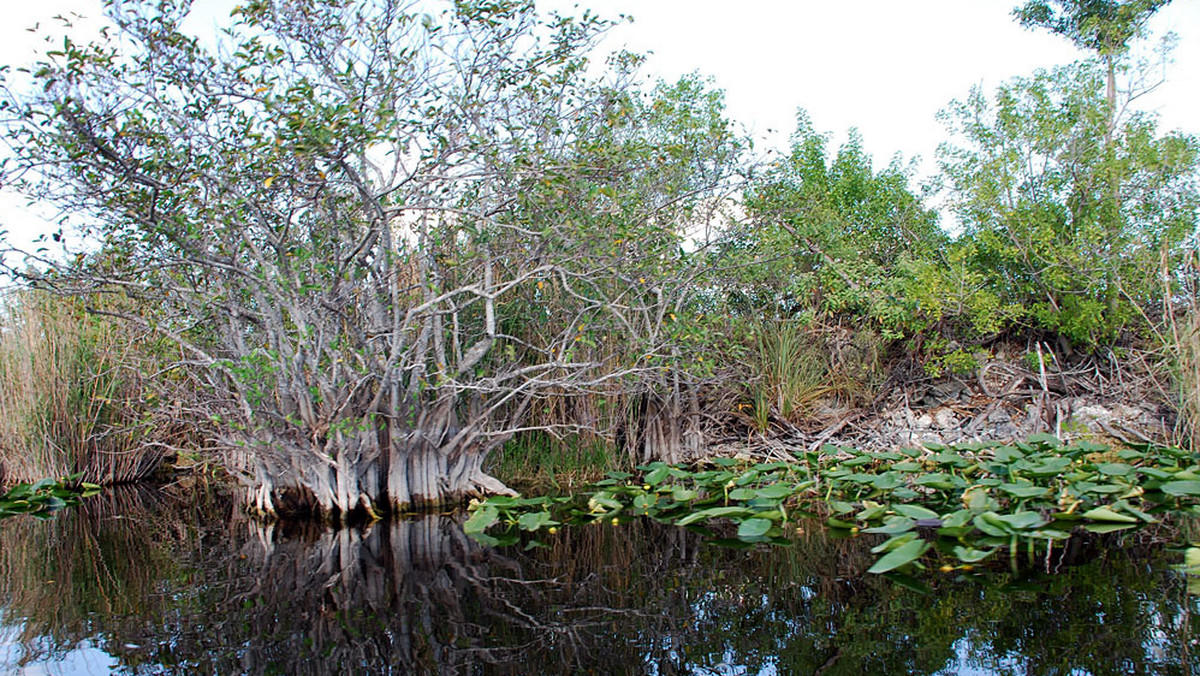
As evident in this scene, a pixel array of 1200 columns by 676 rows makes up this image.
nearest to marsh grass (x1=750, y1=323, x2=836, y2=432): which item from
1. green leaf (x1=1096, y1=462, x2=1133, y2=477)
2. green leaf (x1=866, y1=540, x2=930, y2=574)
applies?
A: green leaf (x1=1096, y1=462, x2=1133, y2=477)

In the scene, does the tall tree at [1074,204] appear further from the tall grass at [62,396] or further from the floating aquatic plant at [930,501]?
the tall grass at [62,396]

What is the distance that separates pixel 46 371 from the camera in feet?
25.5

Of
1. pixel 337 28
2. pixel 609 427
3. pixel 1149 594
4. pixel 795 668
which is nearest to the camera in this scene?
pixel 795 668

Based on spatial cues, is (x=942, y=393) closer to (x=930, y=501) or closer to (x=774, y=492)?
(x=930, y=501)

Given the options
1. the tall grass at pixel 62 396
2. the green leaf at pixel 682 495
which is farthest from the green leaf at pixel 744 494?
the tall grass at pixel 62 396

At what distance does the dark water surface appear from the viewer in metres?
2.62

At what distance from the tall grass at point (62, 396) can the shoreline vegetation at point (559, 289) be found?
4cm

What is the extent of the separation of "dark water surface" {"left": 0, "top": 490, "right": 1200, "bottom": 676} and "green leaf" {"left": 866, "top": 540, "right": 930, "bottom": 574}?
4.2 inches

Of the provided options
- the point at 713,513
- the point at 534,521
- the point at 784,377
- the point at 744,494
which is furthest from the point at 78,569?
the point at 784,377

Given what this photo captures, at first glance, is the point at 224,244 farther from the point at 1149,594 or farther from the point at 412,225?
the point at 1149,594

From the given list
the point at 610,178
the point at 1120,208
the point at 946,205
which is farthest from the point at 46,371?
the point at 1120,208

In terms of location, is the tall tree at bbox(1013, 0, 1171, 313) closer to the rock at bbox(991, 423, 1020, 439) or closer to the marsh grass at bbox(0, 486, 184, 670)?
the rock at bbox(991, 423, 1020, 439)

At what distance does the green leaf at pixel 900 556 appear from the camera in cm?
327

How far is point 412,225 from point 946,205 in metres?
6.11
